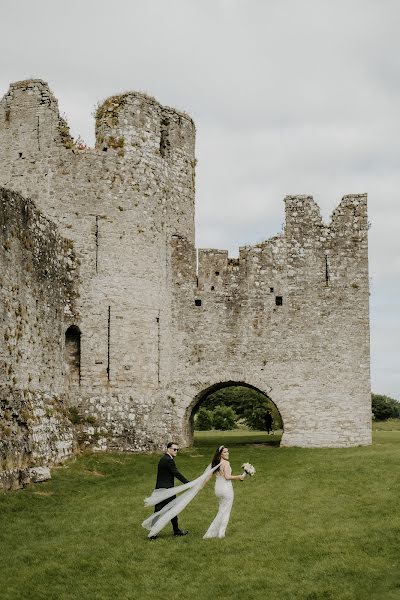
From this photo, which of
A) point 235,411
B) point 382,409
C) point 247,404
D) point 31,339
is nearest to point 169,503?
point 31,339

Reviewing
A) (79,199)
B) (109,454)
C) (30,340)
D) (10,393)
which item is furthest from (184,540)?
(79,199)

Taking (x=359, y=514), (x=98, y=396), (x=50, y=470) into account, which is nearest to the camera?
(x=359, y=514)

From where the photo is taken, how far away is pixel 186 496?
14.3m

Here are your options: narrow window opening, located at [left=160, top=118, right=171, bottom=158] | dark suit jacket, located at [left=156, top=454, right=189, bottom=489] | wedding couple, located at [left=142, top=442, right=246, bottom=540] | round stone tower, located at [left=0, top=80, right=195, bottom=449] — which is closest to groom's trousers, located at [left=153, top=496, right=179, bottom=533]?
wedding couple, located at [left=142, top=442, right=246, bottom=540]

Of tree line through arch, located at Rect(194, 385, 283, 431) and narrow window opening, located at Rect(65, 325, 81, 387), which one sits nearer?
narrow window opening, located at Rect(65, 325, 81, 387)

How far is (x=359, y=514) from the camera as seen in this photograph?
1595cm

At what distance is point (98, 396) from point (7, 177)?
8.11 meters

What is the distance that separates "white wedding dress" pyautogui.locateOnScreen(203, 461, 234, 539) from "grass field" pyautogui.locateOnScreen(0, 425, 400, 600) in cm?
28

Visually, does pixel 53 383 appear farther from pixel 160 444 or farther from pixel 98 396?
pixel 160 444

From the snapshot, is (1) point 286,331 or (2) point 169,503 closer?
(2) point 169,503

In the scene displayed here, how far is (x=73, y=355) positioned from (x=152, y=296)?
11.1 feet

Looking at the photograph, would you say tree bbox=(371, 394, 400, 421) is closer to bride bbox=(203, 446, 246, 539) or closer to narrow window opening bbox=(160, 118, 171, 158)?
narrow window opening bbox=(160, 118, 171, 158)

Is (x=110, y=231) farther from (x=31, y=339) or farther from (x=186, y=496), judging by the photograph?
(x=186, y=496)

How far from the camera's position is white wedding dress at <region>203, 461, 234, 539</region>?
14.1m
